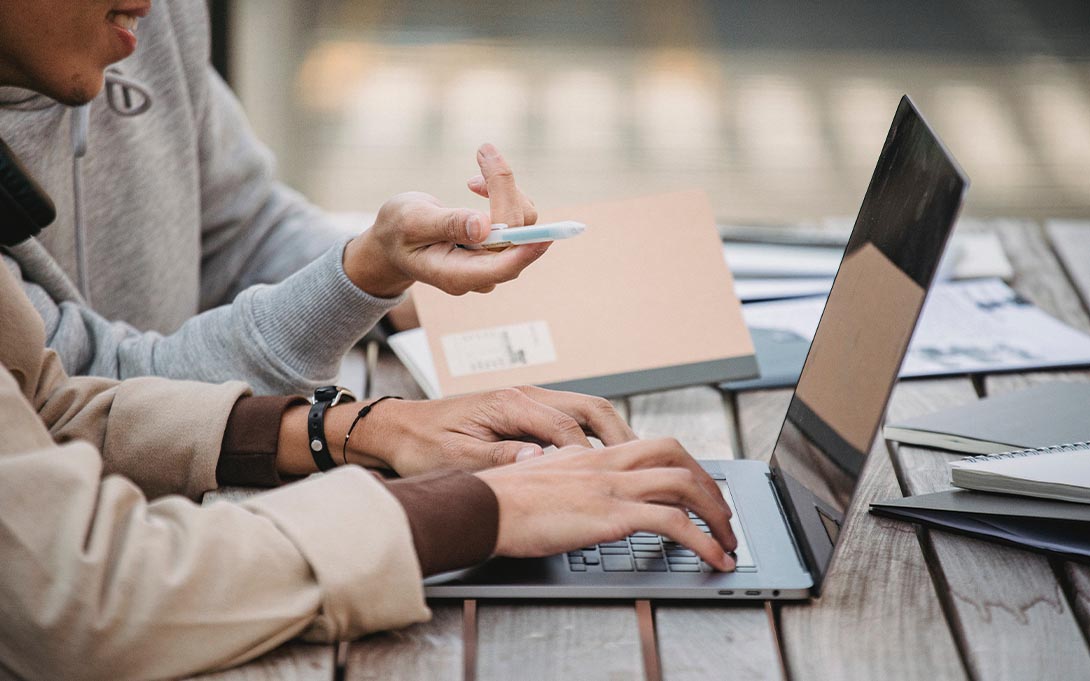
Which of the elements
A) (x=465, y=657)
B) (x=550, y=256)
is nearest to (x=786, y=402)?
(x=550, y=256)

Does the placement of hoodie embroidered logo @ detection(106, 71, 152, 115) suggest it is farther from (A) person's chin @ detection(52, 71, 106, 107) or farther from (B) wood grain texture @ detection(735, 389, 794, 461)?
(B) wood grain texture @ detection(735, 389, 794, 461)

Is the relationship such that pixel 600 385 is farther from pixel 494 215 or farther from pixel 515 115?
pixel 515 115

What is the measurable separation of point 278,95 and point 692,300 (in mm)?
2877

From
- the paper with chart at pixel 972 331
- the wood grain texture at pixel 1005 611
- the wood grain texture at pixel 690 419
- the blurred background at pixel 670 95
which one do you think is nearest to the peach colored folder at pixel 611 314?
the wood grain texture at pixel 690 419

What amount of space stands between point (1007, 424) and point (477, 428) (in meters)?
0.56

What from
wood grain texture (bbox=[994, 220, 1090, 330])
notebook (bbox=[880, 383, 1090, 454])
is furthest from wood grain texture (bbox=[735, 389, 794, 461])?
wood grain texture (bbox=[994, 220, 1090, 330])

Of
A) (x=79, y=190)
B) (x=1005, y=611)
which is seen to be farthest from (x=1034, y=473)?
(x=79, y=190)

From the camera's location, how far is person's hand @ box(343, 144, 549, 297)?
112cm

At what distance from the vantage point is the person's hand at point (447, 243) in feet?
3.69

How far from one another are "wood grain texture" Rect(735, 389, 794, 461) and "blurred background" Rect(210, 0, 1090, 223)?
186 cm

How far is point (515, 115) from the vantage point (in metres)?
3.92

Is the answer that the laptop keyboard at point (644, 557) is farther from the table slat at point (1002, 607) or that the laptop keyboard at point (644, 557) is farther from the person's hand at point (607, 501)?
the table slat at point (1002, 607)

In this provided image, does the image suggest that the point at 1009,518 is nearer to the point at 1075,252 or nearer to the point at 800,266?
the point at 800,266

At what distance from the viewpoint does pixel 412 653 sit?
2.77 feet
